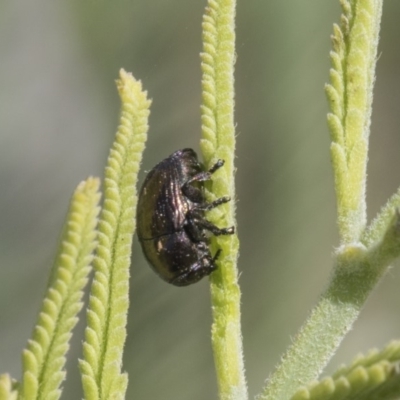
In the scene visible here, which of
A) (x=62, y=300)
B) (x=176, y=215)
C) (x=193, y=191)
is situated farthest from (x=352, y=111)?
(x=176, y=215)

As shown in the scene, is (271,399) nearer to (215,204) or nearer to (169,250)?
(215,204)

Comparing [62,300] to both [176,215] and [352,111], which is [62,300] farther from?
[176,215]

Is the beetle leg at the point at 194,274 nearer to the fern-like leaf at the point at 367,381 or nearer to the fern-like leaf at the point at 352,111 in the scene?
the fern-like leaf at the point at 352,111

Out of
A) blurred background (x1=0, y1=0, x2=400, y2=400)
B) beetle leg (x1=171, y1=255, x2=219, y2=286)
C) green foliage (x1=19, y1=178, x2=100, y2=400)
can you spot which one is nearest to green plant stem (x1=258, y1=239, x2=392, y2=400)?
green foliage (x1=19, y1=178, x2=100, y2=400)

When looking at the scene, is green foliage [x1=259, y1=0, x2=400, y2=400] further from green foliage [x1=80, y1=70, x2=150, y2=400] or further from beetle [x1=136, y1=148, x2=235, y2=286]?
beetle [x1=136, y1=148, x2=235, y2=286]

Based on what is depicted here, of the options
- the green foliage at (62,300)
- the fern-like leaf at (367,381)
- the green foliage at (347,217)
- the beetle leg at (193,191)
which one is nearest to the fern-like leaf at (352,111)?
the green foliage at (347,217)
